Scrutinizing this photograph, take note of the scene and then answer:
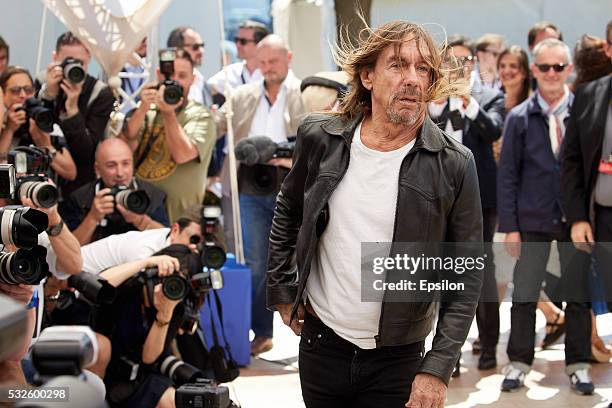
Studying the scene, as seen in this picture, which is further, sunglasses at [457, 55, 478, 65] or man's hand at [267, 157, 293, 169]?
man's hand at [267, 157, 293, 169]

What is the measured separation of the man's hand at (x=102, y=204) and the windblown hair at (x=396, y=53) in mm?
2435

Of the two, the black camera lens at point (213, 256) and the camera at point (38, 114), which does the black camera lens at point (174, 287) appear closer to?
the black camera lens at point (213, 256)

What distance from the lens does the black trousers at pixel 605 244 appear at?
17.7 feet

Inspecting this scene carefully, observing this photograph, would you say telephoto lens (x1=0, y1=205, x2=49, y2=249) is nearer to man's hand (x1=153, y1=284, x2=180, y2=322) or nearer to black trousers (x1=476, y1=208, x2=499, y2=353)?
man's hand (x1=153, y1=284, x2=180, y2=322)

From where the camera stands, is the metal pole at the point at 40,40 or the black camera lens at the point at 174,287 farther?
the metal pole at the point at 40,40

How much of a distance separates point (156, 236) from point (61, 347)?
3.94 meters

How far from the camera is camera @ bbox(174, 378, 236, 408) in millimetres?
4379

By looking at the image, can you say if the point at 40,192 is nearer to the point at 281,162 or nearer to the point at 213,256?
the point at 213,256

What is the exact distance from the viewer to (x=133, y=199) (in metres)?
5.44

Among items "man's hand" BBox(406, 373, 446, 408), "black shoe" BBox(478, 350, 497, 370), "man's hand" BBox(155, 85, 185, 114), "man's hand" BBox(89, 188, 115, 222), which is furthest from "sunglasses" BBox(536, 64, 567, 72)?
"man's hand" BBox(406, 373, 446, 408)

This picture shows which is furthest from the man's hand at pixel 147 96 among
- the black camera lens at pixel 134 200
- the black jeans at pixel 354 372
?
the black jeans at pixel 354 372

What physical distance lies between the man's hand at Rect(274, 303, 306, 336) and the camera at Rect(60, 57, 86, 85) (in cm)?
290

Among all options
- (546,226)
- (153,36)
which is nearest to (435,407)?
(546,226)

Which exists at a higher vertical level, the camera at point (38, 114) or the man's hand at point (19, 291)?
the camera at point (38, 114)
